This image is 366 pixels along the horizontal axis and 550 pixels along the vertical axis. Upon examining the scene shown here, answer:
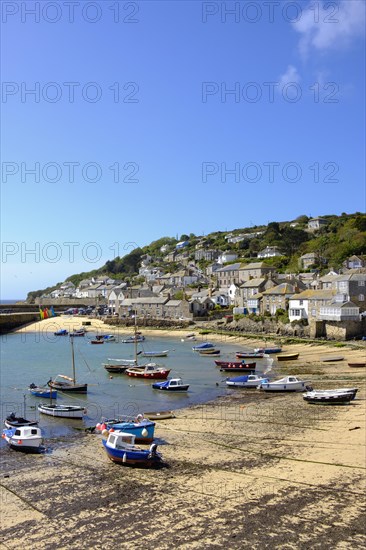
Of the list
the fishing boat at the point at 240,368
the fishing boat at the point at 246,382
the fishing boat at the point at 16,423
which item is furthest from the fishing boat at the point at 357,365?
the fishing boat at the point at 16,423

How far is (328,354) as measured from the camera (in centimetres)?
4978

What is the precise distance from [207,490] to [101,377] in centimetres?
2835

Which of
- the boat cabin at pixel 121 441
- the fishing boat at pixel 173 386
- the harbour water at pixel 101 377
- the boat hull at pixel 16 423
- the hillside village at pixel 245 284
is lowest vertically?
the harbour water at pixel 101 377

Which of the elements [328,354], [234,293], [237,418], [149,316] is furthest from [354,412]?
[149,316]

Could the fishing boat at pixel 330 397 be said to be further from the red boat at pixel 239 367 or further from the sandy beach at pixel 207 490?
the red boat at pixel 239 367

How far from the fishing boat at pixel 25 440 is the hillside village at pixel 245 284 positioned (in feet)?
136

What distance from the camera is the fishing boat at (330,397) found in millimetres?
29484

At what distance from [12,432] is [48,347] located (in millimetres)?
47242

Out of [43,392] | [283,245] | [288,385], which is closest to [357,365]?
[288,385]

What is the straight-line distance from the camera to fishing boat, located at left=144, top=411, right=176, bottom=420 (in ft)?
93.5

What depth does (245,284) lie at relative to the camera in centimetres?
8906

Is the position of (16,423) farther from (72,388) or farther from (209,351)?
(209,351)

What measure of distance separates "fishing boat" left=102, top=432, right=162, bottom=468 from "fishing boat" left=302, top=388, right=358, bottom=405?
12.6m

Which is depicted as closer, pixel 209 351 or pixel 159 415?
pixel 159 415
